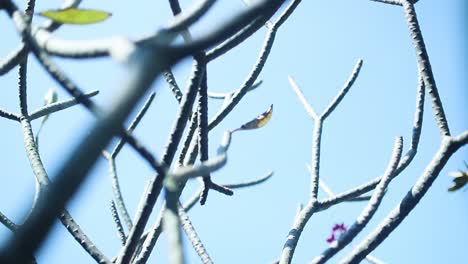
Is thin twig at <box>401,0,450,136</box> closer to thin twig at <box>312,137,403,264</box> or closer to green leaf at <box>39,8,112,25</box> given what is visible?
thin twig at <box>312,137,403,264</box>

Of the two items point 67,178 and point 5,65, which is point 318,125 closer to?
point 5,65

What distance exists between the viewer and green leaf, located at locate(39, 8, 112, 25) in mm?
859

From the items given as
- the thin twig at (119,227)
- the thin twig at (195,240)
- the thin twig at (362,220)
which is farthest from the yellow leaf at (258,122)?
the thin twig at (119,227)

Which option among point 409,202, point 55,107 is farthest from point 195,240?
point 55,107

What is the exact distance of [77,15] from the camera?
0.86 metres

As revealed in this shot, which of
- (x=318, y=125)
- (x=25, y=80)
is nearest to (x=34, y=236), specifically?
(x=25, y=80)

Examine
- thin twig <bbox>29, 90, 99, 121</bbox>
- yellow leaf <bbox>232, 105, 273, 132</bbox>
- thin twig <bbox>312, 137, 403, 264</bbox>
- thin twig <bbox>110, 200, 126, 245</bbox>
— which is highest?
thin twig <bbox>29, 90, 99, 121</bbox>

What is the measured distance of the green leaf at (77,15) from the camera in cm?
86

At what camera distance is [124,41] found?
22.2 inches

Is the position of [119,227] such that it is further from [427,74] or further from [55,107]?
[427,74]

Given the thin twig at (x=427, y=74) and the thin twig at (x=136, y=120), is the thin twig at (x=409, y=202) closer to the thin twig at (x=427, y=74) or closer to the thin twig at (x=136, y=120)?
the thin twig at (x=427, y=74)

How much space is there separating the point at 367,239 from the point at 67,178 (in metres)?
0.71

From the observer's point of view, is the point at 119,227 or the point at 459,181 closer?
the point at 459,181

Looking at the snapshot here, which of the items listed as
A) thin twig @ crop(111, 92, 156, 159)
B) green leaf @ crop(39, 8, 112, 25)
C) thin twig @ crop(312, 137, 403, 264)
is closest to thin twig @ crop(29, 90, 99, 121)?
thin twig @ crop(111, 92, 156, 159)
